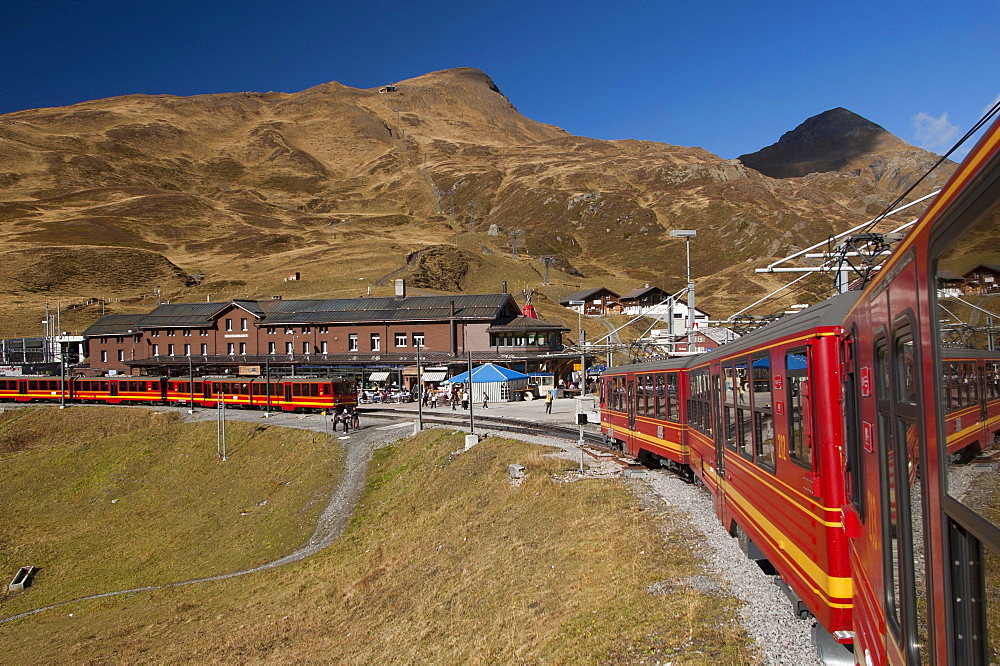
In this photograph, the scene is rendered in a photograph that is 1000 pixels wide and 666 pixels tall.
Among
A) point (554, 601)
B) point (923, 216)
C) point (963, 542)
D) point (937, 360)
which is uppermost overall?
point (923, 216)

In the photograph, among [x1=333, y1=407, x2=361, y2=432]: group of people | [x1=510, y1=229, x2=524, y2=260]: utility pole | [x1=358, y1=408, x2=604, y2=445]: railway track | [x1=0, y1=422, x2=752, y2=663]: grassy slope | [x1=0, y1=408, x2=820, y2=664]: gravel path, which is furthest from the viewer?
[x1=510, y1=229, x2=524, y2=260]: utility pole

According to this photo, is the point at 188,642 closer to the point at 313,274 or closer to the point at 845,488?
the point at 845,488

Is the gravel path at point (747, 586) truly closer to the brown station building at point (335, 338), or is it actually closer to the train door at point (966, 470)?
the train door at point (966, 470)

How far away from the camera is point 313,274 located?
131875 mm

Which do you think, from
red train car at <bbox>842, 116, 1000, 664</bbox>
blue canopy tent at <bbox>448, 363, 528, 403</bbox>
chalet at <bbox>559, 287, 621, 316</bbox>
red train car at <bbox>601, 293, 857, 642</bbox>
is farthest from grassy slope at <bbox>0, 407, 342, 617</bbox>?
chalet at <bbox>559, 287, 621, 316</bbox>

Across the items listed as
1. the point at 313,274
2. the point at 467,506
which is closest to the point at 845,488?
the point at 467,506

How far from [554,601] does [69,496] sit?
128 feet

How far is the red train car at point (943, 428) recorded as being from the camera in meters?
2.69

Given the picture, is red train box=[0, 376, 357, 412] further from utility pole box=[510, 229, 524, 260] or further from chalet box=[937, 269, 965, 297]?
utility pole box=[510, 229, 524, 260]

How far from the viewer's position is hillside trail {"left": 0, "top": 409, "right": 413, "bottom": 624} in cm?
2588

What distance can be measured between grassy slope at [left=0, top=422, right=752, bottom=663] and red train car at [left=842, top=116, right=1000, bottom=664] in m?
6.05

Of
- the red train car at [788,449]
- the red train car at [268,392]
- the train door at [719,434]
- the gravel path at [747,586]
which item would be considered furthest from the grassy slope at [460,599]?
the red train car at [268,392]

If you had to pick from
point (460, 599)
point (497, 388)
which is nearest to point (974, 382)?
point (460, 599)

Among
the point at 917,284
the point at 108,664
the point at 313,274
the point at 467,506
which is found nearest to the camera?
the point at 917,284
